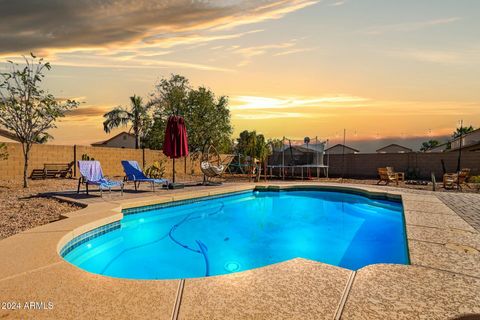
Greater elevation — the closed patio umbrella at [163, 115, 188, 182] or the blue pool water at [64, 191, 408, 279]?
the closed patio umbrella at [163, 115, 188, 182]

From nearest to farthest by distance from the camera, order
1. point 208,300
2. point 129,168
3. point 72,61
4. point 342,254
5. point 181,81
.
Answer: point 208,300 → point 342,254 → point 72,61 → point 129,168 → point 181,81

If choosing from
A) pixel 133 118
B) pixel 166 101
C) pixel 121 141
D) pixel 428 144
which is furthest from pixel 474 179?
pixel 428 144

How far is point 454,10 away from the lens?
7.71 meters

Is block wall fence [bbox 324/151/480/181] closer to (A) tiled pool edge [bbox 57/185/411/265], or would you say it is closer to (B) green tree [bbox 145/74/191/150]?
(A) tiled pool edge [bbox 57/185/411/265]

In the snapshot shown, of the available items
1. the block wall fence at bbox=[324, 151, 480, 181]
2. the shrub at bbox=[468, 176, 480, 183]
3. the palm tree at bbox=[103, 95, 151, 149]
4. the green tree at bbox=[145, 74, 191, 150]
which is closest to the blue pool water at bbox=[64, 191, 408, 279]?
the shrub at bbox=[468, 176, 480, 183]

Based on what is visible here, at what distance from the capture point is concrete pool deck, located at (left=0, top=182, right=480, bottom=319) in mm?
2102

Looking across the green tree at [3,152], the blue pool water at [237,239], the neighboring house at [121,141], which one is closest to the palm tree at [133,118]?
the neighboring house at [121,141]

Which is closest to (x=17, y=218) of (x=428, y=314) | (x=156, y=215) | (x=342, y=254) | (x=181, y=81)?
(x=156, y=215)

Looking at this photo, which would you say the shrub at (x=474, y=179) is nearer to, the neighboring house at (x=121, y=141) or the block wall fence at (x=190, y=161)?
the block wall fence at (x=190, y=161)

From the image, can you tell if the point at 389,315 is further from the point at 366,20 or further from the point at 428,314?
the point at 366,20

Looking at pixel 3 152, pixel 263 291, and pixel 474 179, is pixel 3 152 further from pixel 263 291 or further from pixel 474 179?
pixel 474 179

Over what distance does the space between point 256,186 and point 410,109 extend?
9832 millimetres

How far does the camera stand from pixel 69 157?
1504 centimetres

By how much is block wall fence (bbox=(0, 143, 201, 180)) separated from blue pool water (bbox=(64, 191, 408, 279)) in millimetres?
9252
